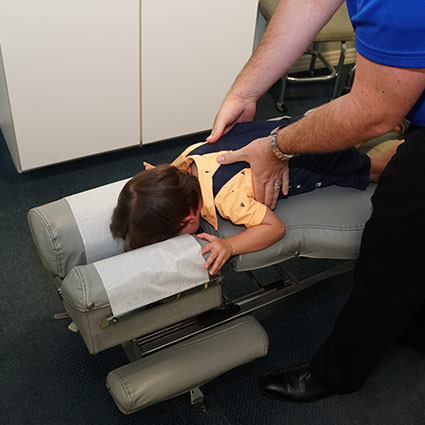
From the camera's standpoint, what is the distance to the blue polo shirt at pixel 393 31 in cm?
93

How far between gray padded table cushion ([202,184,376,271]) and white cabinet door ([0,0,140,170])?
37.7 inches

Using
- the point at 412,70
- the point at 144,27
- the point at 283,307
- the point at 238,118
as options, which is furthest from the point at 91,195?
the point at 144,27

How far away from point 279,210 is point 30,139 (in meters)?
1.16

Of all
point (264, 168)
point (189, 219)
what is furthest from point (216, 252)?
point (264, 168)

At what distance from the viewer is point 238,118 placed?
1.59 m

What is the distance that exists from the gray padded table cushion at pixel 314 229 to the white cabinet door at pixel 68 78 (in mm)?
958

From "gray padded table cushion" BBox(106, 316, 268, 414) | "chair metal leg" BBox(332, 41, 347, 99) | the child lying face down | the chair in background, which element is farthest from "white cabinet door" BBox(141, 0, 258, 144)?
"gray padded table cushion" BBox(106, 316, 268, 414)

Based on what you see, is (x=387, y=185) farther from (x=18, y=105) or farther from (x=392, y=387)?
(x=18, y=105)

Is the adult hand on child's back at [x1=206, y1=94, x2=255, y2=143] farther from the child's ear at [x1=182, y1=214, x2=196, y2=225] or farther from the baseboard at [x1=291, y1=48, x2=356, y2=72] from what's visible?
the baseboard at [x1=291, y1=48, x2=356, y2=72]

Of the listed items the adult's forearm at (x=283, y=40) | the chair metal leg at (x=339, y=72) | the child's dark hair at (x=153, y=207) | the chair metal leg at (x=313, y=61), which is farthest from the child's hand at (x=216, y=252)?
the chair metal leg at (x=313, y=61)

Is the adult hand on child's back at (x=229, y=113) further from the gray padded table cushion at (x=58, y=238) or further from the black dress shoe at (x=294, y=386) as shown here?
the black dress shoe at (x=294, y=386)

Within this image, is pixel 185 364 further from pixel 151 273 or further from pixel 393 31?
pixel 393 31

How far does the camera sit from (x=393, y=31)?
0.96m

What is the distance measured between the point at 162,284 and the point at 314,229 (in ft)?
1.39
